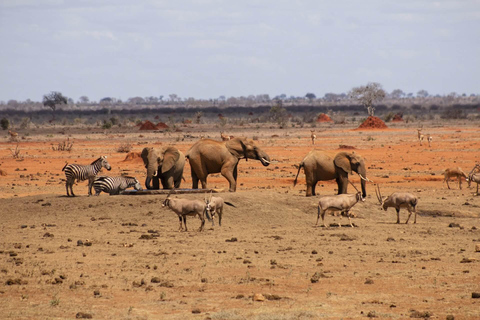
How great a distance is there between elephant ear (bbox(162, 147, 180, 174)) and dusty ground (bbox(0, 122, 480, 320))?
5.62 feet

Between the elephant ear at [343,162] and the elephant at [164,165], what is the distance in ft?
15.3

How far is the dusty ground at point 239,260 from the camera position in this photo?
11.5 metres

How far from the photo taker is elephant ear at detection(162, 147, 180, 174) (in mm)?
22094

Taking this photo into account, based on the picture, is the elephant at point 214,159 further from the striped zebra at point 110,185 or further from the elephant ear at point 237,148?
the striped zebra at point 110,185

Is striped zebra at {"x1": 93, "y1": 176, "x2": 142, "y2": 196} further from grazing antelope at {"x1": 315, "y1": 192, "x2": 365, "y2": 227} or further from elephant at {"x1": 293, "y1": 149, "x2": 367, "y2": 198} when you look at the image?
grazing antelope at {"x1": 315, "y1": 192, "x2": 365, "y2": 227}

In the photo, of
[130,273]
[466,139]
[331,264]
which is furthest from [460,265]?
[466,139]

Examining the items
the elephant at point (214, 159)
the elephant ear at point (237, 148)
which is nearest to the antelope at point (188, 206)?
the elephant at point (214, 159)

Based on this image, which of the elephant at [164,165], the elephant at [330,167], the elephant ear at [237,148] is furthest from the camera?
the elephant ear at [237,148]

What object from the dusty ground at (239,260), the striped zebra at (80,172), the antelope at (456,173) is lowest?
the dusty ground at (239,260)

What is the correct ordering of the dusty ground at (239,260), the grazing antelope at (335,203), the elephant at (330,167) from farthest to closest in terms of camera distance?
the elephant at (330,167) < the grazing antelope at (335,203) < the dusty ground at (239,260)

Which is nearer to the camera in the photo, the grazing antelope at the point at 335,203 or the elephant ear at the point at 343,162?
the grazing antelope at the point at 335,203

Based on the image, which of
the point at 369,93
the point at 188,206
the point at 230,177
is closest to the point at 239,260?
the point at 188,206

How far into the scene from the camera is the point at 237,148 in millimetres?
22781

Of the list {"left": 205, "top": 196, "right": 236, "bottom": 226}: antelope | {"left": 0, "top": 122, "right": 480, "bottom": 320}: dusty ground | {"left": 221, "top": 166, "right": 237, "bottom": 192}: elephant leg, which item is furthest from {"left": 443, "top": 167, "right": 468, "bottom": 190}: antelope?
{"left": 205, "top": 196, "right": 236, "bottom": 226}: antelope
